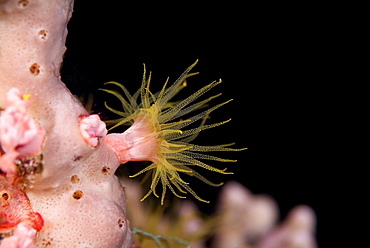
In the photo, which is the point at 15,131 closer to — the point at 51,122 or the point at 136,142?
the point at 51,122

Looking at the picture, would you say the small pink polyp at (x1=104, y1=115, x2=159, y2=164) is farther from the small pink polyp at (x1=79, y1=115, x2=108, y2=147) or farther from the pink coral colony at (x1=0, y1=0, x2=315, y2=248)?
the small pink polyp at (x1=79, y1=115, x2=108, y2=147)

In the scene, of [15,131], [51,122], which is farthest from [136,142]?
[15,131]

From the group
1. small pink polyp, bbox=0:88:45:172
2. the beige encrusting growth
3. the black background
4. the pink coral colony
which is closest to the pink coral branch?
the pink coral colony

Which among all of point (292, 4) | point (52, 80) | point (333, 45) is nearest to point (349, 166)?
point (333, 45)

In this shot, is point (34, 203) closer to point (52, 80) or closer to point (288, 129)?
point (52, 80)

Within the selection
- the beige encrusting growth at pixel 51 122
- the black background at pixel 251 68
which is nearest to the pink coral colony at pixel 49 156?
the beige encrusting growth at pixel 51 122

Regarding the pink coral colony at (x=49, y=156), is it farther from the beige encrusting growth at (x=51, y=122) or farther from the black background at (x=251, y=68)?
the black background at (x=251, y=68)
